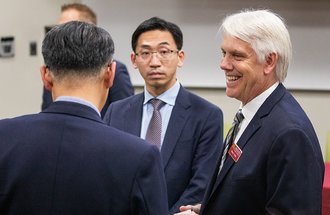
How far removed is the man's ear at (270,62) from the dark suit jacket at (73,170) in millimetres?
639

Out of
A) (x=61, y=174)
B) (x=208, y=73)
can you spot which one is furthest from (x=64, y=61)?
(x=208, y=73)

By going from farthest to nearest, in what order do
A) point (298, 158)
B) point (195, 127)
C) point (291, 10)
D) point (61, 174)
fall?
point (291, 10)
point (195, 127)
point (298, 158)
point (61, 174)

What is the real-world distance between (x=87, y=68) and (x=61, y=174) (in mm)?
277

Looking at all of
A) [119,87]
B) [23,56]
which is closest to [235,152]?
[119,87]

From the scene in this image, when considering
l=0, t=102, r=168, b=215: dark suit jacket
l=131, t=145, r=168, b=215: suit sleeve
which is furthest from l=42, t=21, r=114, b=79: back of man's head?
l=131, t=145, r=168, b=215: suit sleeve

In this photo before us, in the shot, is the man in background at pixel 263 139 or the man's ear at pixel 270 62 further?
the man's ear at pixel 270 62

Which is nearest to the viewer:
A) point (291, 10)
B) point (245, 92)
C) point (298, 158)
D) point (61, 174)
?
point (61, 174)

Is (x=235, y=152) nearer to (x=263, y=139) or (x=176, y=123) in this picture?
(x=263, y=139)

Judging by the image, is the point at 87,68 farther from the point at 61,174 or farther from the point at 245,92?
the point at 245,92

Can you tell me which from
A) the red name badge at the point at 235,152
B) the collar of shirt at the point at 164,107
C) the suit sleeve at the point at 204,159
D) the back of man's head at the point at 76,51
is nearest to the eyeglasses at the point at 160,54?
the collar of shirt at the point at 164,107

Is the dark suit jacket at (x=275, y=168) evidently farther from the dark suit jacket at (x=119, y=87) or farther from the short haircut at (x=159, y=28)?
the dark suit jacket at (x=119, y=87)

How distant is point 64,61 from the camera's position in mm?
1393

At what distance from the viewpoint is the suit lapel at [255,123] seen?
1806 millimetres

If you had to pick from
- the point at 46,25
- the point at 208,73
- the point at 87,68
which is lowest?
the point at 208,73
